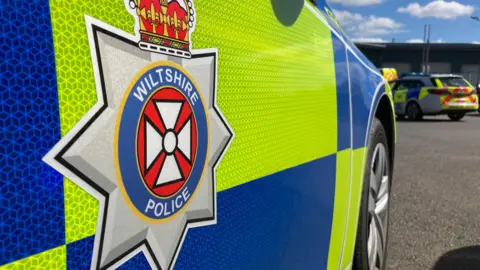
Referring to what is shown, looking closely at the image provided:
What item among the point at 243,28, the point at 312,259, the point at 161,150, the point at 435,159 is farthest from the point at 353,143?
the point at 435,159

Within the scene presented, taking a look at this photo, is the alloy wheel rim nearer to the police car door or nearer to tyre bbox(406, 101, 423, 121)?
the police car door

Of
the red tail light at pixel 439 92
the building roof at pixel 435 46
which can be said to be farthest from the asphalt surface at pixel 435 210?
the building roof at pixel 435 46

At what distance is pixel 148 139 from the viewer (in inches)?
31.3

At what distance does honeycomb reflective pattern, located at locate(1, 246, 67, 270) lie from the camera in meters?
0.60

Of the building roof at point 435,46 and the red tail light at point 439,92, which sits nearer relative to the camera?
the red tail light at point 439,92

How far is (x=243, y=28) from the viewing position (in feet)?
3.69

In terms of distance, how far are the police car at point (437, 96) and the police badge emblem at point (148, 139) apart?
1496cm

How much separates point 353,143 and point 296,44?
634 millimetres

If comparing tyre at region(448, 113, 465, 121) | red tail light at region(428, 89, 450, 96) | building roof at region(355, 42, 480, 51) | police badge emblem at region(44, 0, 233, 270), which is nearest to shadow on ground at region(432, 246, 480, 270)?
police badge emblem at region(44, 0, 233, 270)

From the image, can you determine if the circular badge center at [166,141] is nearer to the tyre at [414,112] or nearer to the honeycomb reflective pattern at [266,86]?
the honeycomb reflective pattern at [266,86]

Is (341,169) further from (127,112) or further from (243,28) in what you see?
(127,112)

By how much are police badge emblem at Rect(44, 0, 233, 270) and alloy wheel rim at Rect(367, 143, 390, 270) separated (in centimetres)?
148

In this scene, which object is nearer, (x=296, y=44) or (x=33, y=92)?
(x=33, y=92)

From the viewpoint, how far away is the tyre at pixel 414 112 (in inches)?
599
